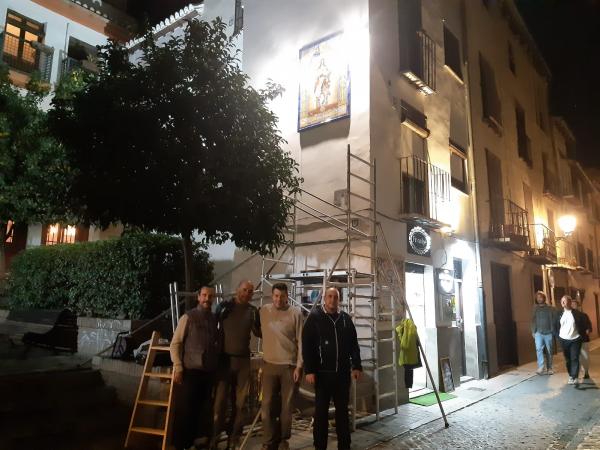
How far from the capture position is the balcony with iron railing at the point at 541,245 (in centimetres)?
1518

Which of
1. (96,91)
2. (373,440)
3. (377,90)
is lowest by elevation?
(373,440)

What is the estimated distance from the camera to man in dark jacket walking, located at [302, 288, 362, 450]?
5137mm

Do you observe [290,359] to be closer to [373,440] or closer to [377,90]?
[373,440]

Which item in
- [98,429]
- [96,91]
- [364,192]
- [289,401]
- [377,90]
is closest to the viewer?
[289,401]

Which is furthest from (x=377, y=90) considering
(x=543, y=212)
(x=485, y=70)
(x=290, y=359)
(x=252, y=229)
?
(x=543, y=212)

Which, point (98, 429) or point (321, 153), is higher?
point (321, 153)

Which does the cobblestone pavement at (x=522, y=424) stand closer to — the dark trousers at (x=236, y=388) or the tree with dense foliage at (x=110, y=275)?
the dark trousers at (x=236, y=388)

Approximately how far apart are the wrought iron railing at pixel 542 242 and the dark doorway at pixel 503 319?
1.77 m

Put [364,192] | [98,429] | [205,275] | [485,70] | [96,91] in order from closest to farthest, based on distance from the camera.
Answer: [98,429]
[96,91]
[364,192]
[205,275]
[485,70]

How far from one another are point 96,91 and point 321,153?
15.4ft

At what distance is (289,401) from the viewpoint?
5.14 m

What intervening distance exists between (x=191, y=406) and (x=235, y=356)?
72 cm

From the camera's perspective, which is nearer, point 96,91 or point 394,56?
point 96,91

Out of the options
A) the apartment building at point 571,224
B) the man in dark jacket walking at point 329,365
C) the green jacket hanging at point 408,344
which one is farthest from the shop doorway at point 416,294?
the apartment building at point 571,224
